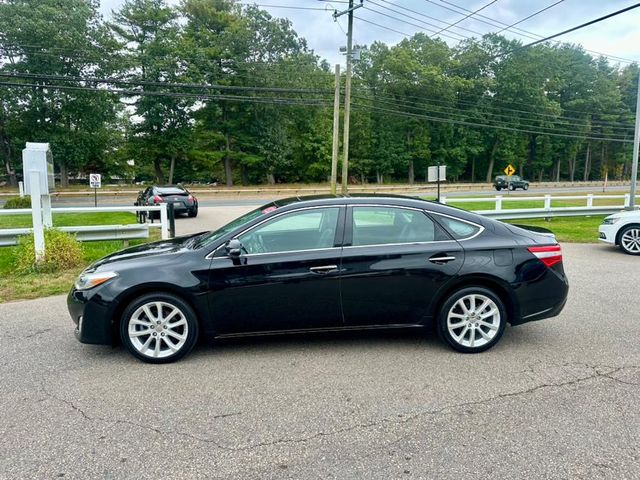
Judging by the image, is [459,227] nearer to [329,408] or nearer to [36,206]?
[329,408]

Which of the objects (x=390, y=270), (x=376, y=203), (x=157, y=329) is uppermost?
(x=376, y=203)

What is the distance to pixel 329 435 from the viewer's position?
2.79 meters

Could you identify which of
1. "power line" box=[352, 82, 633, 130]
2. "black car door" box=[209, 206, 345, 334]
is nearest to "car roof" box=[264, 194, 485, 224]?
"black car door" box=[209, 206, 345, 334]

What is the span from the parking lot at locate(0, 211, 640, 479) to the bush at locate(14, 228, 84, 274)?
3024mm

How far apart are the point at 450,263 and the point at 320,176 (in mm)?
44673

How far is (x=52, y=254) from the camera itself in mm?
7512

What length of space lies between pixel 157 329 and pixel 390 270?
2.19m

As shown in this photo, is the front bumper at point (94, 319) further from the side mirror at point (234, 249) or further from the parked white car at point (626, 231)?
the parked white car at point (626, 231)

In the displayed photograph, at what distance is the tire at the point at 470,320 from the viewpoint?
4.04m

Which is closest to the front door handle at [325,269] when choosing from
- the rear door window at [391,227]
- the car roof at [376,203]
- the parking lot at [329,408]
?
the rear door window at [391,227]

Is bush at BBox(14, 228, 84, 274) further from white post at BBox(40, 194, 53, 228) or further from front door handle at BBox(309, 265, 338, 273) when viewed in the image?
front door handle at BBox(309, 265, 338, 273)

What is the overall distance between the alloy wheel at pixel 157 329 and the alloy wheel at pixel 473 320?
8.24ft

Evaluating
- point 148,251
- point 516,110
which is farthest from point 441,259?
point 516,110

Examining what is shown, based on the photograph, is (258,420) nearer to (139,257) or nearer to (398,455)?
(398,455)
